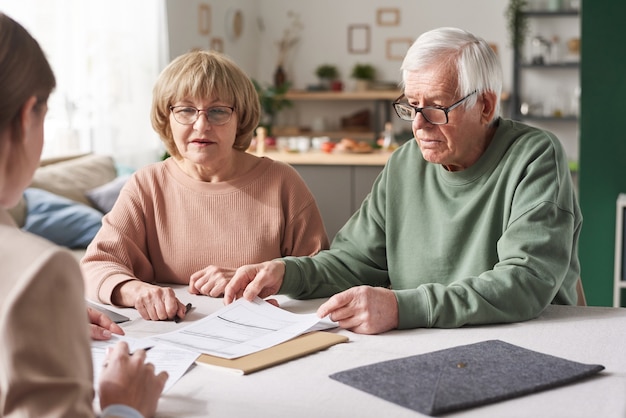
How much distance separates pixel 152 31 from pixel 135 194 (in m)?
4.31

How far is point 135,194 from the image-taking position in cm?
217

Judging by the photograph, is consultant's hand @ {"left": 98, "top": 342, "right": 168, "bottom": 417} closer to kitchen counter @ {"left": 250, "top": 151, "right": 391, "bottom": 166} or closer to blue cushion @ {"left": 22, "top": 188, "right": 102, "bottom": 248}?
blue cushion @ {"left": 22, "top": 188, "right": 102, "bottom": 248}

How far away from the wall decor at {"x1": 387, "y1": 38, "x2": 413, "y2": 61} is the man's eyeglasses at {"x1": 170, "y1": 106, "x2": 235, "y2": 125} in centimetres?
644

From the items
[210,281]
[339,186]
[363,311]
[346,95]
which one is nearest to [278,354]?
[363,311]

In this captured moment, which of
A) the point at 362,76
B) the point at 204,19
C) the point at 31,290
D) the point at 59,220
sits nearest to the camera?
the point at 31,290

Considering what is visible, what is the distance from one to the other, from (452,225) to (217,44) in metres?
6.02

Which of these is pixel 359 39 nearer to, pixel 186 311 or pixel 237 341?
pixel 186 311

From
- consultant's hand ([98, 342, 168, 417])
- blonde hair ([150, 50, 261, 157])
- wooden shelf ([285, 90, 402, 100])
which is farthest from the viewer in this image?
wooden shelf ([285, 90, 402, 100])

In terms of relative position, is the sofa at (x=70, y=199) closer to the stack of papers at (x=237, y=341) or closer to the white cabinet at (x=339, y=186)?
the white cabinet at (x=339, y=186)

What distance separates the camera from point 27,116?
984mm

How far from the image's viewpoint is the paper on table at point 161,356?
1388 mm

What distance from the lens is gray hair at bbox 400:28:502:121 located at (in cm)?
184

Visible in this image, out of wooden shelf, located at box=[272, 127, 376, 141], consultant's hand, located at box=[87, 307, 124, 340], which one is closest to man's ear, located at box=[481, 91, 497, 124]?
consultant's hand, located at box=[87, 307, 124, 340]

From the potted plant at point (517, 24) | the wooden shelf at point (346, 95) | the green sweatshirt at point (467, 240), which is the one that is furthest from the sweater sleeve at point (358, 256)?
the potted plant at point (517, 24)
